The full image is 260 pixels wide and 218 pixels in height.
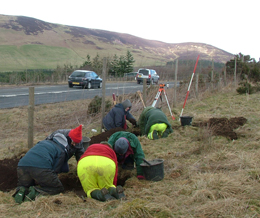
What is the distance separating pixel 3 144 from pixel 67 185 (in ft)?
9.06

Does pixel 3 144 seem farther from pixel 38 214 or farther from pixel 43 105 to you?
pixel 43 105

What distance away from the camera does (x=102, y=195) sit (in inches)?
143

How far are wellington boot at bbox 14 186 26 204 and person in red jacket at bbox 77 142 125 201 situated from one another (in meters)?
0.79

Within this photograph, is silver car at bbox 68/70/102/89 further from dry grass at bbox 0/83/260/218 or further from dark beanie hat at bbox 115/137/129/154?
dark beanie hat at bbox 115/137/129/154

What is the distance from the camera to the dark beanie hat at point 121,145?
440 cm

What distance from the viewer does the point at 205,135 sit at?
5898 millimetres

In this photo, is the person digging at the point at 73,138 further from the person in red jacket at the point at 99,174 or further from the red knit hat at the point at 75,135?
the person in red jacket at the point at 99,174

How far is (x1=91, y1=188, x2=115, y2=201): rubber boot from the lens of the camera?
3.59 meters

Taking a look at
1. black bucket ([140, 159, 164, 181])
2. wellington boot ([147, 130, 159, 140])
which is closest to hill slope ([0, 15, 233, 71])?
wellington boot ([147, 130, 159, 140])

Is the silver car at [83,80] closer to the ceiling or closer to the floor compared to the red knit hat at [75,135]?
closer to the ceiling

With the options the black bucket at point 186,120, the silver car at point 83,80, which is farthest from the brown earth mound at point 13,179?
the silver car at point 83,80

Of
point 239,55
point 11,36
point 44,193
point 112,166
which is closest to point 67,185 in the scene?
point 44,193

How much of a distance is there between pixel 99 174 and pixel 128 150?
41.0 inches

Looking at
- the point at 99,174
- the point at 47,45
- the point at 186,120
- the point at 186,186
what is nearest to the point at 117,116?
the point at 186,120
